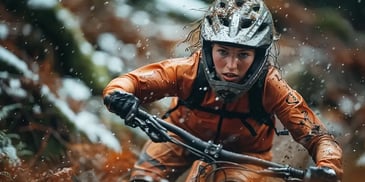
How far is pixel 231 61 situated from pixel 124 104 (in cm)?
58

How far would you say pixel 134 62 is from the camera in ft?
22.4

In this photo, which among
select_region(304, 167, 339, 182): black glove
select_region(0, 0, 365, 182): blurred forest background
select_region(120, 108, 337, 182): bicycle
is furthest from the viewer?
select_region(0, 0, 365, 182): blurred forest background

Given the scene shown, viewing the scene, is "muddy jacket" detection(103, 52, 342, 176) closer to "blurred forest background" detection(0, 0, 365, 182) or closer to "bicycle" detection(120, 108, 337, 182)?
"bicycle" detection(120, 108, 337, 182)

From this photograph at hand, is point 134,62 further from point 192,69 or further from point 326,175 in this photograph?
point 326,175

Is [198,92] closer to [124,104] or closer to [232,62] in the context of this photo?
[232,62]

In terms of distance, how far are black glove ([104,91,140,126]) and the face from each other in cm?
49

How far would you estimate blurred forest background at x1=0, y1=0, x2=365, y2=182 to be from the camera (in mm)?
5621

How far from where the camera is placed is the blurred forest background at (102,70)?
18.4 feet

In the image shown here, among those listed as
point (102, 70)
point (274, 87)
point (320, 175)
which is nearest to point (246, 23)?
point (274, 87)

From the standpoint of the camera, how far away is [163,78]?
144 inches

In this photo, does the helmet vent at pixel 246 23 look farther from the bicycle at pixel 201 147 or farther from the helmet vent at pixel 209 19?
the bicycle at pixel 201 147

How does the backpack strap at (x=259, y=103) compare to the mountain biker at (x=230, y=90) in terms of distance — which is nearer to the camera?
the mountain biker at (x=230, y=90)

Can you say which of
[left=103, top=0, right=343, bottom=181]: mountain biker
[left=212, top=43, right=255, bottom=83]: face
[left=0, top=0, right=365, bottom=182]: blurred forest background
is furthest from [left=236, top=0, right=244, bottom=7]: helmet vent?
[left=0, top=0, right=365, bottom=182]: blurred forest background

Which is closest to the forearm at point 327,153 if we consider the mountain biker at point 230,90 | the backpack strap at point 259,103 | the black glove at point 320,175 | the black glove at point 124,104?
the mountain biker at point 230,90
